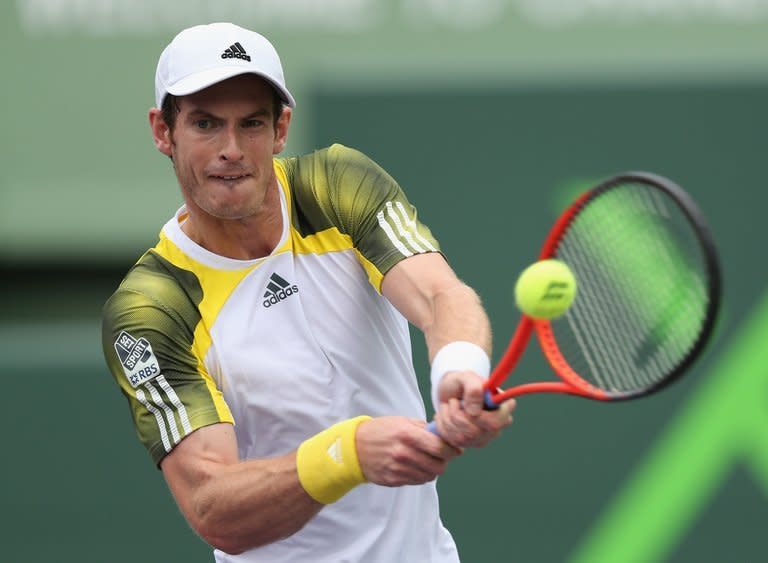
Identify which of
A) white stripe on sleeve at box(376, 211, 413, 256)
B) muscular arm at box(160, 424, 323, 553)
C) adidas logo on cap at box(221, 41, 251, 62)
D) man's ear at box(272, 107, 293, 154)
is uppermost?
Answer: adidas logo on cap at box(221, 41, 251, 62)

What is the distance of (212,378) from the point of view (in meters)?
3.57

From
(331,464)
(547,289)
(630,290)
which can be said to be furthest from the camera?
(630,290)

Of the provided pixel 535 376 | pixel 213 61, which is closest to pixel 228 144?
pixel 213 61

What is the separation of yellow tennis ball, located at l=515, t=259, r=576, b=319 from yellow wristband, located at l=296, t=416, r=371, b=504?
0.43m

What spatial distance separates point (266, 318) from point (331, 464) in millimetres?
568

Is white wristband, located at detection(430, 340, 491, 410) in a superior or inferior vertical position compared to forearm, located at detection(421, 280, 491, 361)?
inferior

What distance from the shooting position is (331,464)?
3.14m

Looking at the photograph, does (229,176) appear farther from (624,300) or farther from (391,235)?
(624,300)

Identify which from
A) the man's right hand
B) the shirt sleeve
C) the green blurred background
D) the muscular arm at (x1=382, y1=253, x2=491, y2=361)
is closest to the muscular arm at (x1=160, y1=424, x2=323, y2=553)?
the man's right hand

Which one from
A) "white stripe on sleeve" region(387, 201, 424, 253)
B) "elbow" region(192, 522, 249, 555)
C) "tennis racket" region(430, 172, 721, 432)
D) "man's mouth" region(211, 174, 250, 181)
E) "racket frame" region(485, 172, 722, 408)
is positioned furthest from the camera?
"white stripe on sleeve" region(387, 201, 424, 253)

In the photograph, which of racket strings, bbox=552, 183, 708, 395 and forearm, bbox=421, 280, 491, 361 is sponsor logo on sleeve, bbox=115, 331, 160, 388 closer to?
forearm, bbox=421, 280, 491, 361

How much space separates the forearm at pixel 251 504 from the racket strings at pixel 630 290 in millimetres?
660

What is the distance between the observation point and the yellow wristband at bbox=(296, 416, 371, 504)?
3.13 metres

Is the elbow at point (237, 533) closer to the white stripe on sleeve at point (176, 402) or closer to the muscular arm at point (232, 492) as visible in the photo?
the muscular arm at point (232, 492)
